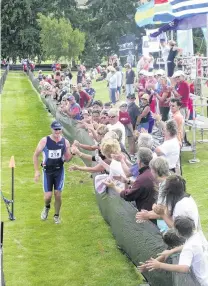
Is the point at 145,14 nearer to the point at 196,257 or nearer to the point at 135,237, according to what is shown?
the point at 135,237

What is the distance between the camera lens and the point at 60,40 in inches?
2726

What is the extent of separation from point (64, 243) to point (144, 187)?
319cm

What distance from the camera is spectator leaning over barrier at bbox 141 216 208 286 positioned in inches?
254

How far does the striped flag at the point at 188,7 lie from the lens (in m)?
20.8

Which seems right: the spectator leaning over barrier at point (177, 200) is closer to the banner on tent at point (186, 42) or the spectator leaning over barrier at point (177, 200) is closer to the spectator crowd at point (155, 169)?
the spectator crowd at point (155, 169)

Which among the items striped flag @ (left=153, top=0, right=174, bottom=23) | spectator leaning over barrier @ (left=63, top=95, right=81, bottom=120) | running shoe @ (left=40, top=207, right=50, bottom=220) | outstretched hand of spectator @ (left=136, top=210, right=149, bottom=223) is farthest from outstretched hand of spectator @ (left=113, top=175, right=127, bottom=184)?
striped flag @ (left=153, top=0, right=174, bottom=23)

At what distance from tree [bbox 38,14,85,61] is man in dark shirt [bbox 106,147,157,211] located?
60291 millimetres

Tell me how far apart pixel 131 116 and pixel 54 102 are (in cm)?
963

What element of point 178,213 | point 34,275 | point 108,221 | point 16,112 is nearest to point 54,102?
point 16,112

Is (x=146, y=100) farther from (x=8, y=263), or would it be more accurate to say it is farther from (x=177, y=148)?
(x=8, y=263)

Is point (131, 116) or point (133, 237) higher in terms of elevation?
point (131, 116)

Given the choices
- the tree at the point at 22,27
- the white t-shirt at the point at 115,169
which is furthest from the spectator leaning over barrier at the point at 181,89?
the tree at the point at 22,27

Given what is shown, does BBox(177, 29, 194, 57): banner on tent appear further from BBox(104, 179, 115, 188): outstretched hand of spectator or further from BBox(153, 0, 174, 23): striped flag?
BBox(104, 179, 115, 188): outstretched hand of spectator

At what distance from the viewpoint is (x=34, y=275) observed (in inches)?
395
